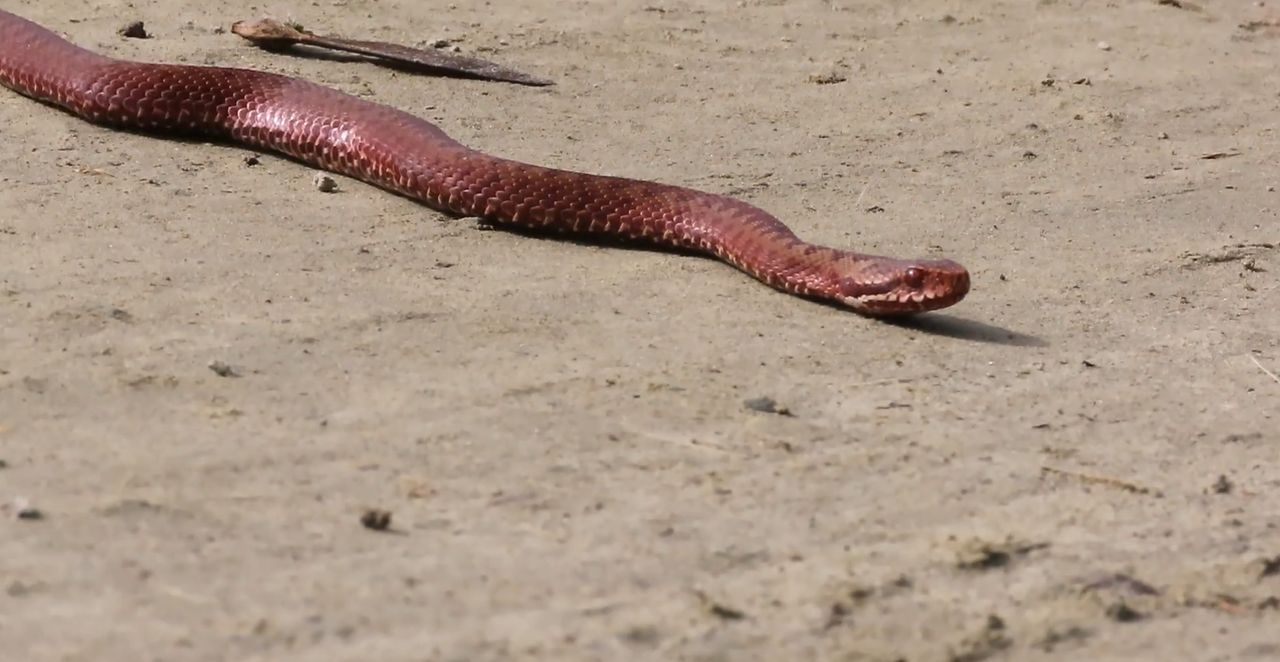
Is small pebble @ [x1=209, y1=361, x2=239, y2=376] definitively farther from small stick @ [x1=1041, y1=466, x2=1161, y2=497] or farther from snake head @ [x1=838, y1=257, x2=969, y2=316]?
small stick @ [x1=1041, y1=466, x2=1161, y2=497]

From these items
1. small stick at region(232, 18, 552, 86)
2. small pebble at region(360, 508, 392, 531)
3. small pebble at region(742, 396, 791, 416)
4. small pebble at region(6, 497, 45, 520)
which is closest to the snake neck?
small pebble at region(742, 396, 791, 416)

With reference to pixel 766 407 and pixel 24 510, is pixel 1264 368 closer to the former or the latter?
pixel 766 407

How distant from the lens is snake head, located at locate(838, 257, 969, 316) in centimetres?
731

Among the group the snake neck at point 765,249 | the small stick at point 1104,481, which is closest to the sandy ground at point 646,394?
the small stick at point 1104,481

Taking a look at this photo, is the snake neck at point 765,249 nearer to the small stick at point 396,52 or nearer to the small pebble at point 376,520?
the small stick at point 396,52

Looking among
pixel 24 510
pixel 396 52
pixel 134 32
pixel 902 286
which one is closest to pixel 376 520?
pixel 24 510

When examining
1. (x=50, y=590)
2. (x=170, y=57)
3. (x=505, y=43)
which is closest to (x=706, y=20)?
(x=505, y=43)

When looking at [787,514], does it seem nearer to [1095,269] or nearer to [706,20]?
[1095,269]

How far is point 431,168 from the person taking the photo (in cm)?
858

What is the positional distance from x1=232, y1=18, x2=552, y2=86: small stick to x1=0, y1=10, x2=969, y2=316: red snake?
118cm

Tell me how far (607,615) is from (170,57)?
646cm

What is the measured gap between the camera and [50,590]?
467 cm

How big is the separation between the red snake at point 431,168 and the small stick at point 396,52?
3.87ft

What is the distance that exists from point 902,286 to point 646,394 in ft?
4.70
